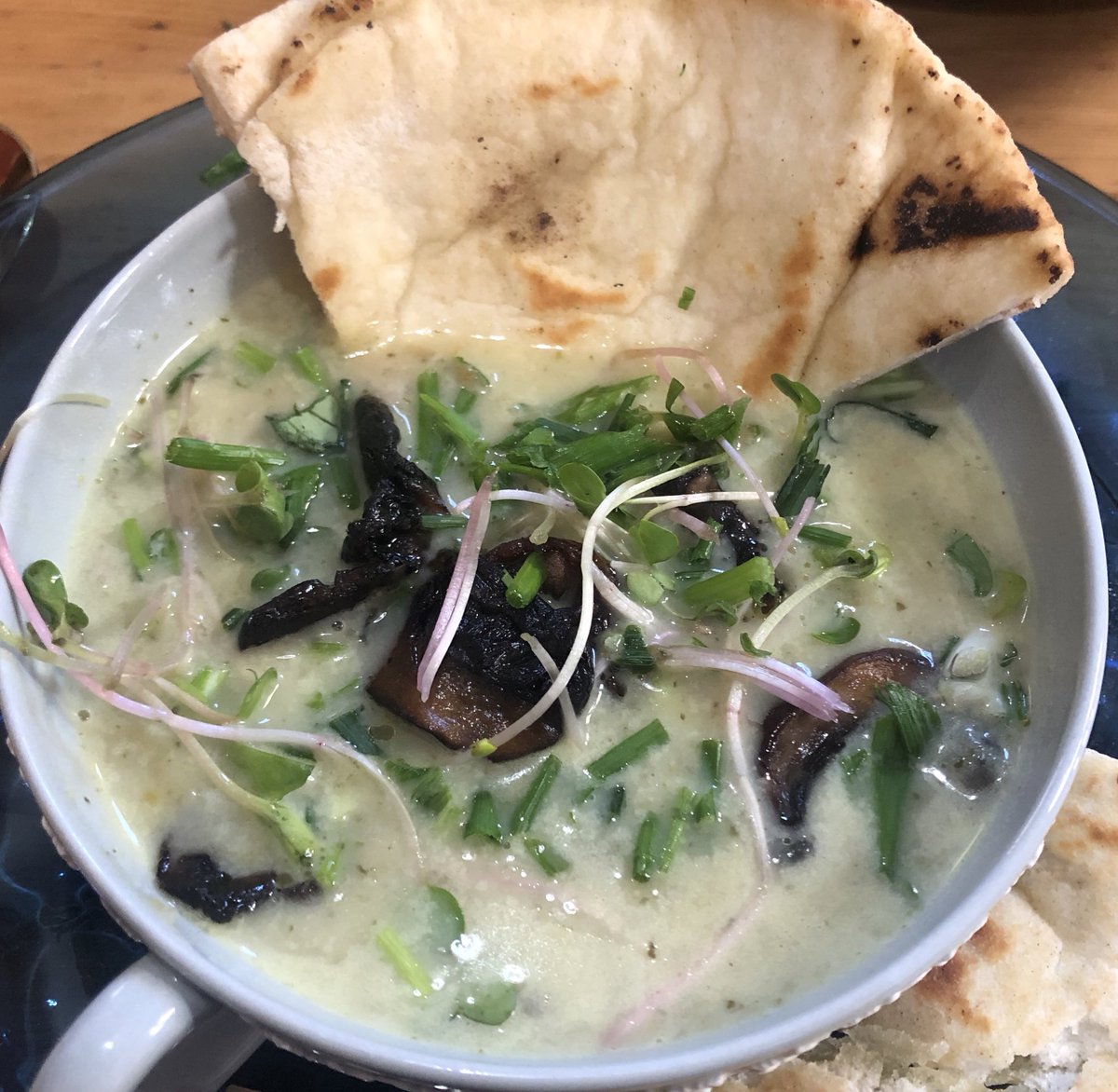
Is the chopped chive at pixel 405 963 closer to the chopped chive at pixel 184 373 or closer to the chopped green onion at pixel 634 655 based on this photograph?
the chopped green onion at pixel 634 655

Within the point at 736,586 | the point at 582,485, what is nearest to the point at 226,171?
the point at 582,485

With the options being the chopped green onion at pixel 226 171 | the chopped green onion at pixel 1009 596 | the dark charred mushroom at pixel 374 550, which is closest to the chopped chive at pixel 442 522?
the dark charred mushroom at pixel 374 550

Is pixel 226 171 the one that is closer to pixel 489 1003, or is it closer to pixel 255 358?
pixel 255 358

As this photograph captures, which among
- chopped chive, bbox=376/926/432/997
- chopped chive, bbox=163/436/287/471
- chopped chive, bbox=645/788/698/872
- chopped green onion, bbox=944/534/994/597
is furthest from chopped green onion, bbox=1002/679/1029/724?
chopped chive, bbox=163/436/287/471

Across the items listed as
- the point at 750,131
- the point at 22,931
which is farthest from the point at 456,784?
the point at 750,131

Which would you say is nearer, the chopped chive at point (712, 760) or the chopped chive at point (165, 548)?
the chopped chive at point (712, 760)

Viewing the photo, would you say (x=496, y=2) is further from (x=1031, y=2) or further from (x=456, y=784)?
(x=1031, y=2)

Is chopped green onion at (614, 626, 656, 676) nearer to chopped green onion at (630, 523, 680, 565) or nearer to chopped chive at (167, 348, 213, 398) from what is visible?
chopped green onion at (630, 523, 680, 565)
